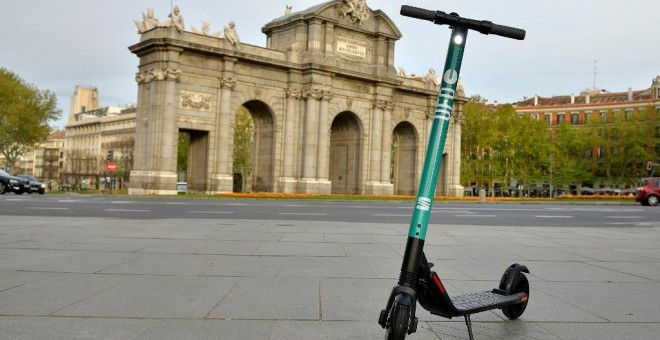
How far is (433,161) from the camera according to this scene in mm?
3873

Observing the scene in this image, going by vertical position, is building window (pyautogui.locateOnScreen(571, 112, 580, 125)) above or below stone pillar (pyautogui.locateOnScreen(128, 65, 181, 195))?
above

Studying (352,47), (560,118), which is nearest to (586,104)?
(560,118)

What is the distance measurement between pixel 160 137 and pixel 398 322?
37.0 m

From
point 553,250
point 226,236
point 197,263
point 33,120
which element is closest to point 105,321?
point 197,263

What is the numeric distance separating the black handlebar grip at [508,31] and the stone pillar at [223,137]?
3771 centimetres

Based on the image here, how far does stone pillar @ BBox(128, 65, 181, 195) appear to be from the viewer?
38.3 m

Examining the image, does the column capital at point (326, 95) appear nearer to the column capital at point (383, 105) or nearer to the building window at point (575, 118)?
the column capital at point (383, 105)

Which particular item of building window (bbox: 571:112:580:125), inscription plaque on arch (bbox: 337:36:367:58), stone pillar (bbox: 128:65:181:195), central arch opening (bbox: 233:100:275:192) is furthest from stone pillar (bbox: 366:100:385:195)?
building window (bbox: 571:112:580:125)

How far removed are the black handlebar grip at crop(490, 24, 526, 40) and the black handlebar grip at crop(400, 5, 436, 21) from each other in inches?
17.5

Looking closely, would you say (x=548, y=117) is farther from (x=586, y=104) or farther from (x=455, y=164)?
(x=455, y=164)

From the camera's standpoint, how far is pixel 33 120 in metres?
64.1

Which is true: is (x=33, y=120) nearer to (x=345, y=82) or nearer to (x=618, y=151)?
(x=345, y=82)

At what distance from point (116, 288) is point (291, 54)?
39358mm

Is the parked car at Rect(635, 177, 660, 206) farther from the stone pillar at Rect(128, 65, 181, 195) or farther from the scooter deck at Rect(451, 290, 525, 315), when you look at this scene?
the scooter deck at Rect(451, 290, 525, 315)
